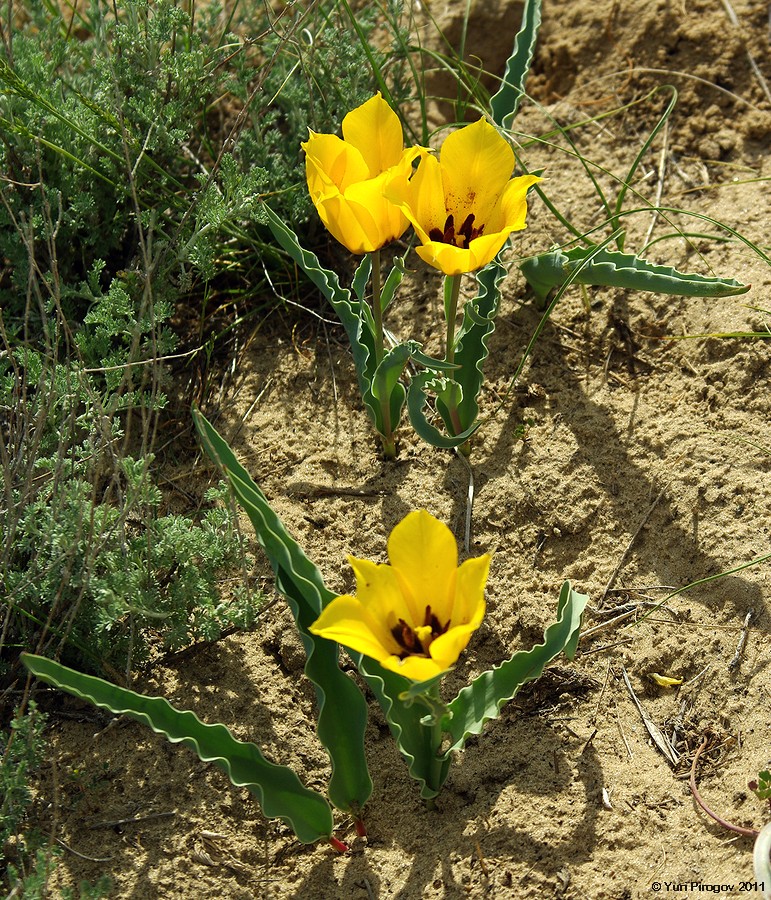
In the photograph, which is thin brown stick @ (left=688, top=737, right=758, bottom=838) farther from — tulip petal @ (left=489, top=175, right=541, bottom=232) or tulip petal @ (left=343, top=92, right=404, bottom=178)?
tulip petal @ (left=343, top=92, right=404, bottom=178)

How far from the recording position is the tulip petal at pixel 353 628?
173 centimetres

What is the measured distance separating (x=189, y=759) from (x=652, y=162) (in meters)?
2.22

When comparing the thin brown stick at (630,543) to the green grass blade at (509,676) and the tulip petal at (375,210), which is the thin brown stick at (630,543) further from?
the tulip petal at (375,210)

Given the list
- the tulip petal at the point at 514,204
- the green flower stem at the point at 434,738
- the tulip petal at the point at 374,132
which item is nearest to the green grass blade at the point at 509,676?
the green flower stem at the point at 434,738

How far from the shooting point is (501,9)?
3584mm

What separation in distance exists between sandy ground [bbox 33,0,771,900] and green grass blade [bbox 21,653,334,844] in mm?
174

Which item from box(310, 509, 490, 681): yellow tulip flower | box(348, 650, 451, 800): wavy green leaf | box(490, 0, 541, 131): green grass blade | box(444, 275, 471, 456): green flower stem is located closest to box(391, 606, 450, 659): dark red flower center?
box(310, 509, 490, 681): yellow tulip flower

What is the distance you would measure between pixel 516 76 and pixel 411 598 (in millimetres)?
1583

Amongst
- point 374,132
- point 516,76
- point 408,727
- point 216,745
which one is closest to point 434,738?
point 408,727

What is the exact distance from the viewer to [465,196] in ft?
7.31

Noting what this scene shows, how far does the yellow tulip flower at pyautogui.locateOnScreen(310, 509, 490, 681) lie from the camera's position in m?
1.76

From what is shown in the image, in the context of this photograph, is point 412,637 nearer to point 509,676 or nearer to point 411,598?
point 411,598

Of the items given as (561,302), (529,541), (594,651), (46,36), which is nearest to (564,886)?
(594,651)

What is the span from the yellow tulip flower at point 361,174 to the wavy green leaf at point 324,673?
524 mm
